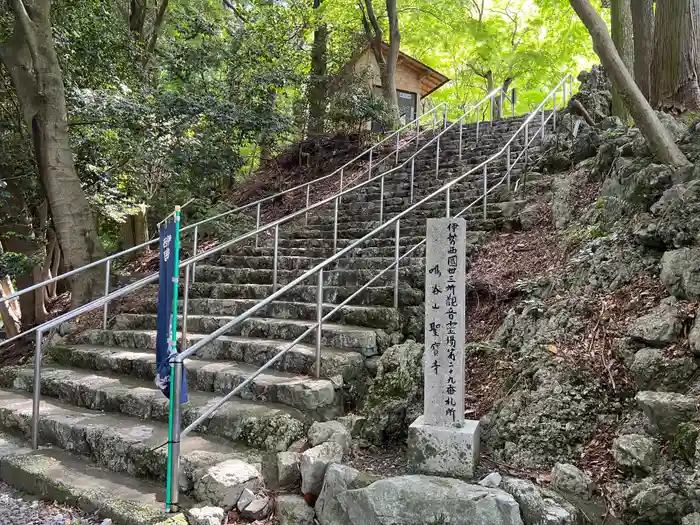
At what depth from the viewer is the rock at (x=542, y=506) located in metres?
2.48

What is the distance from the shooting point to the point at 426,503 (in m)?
2.62

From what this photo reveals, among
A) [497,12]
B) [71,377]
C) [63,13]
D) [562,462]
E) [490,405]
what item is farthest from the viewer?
[497,12]

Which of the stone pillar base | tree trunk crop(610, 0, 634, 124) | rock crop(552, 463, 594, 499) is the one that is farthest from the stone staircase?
tree trunk crop(610, 0, 634, 124)

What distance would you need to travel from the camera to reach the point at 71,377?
16.4ft

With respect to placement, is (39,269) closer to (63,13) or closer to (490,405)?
(63,13)

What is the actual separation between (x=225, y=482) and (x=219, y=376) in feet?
4.49

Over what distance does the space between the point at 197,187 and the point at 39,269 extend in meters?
3.20

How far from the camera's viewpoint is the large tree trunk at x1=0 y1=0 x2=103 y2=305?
7.00 meters

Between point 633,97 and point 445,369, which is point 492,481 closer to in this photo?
point 445,369

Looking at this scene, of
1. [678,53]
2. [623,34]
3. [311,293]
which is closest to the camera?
[311,293]

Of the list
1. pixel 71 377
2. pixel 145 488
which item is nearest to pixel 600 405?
pixel 145 488

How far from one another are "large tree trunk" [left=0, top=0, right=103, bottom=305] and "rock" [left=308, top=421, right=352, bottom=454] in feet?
17.1

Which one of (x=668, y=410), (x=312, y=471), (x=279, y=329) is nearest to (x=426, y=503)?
(x=312, y=471)

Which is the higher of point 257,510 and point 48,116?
point 48,116
